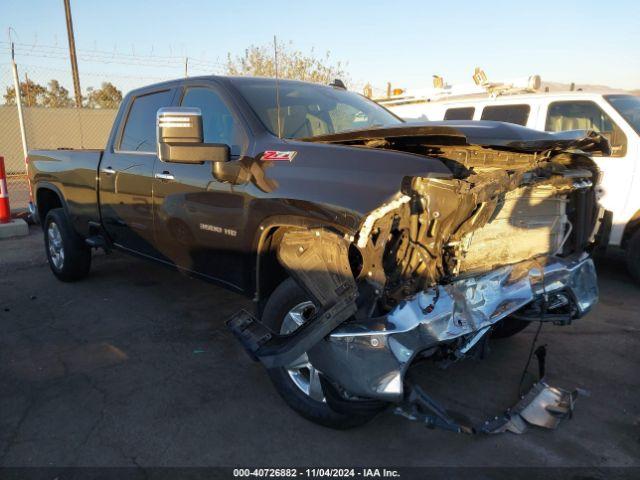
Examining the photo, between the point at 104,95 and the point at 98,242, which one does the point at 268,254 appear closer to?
the point at 98,242

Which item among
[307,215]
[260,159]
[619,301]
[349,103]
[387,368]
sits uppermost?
[349,103]

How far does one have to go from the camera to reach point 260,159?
320cm

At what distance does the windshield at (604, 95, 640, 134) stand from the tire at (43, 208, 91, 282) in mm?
6162

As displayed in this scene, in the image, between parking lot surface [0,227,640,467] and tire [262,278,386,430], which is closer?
parking lot surface [0,227,640,467]

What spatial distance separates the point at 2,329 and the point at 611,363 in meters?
4.89

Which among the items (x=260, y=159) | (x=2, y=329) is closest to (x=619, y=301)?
(x=260, y=159)

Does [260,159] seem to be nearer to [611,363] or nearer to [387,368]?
[387,368]

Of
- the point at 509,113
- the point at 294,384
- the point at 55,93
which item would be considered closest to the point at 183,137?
the point at 294,384

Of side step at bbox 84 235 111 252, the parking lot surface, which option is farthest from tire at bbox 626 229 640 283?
side step at bbox 84 235 111 252

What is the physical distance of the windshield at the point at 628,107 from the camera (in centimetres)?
574

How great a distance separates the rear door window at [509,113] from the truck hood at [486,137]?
13.2ft

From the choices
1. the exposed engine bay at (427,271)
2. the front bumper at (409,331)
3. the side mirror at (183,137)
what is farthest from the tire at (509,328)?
the side mirror at (183,137)

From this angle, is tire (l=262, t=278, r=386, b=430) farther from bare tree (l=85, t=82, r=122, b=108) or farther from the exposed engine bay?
bare tree (l=85, t=82, r=122, b=108)

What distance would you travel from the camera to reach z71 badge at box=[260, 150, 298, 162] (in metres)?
3.04
